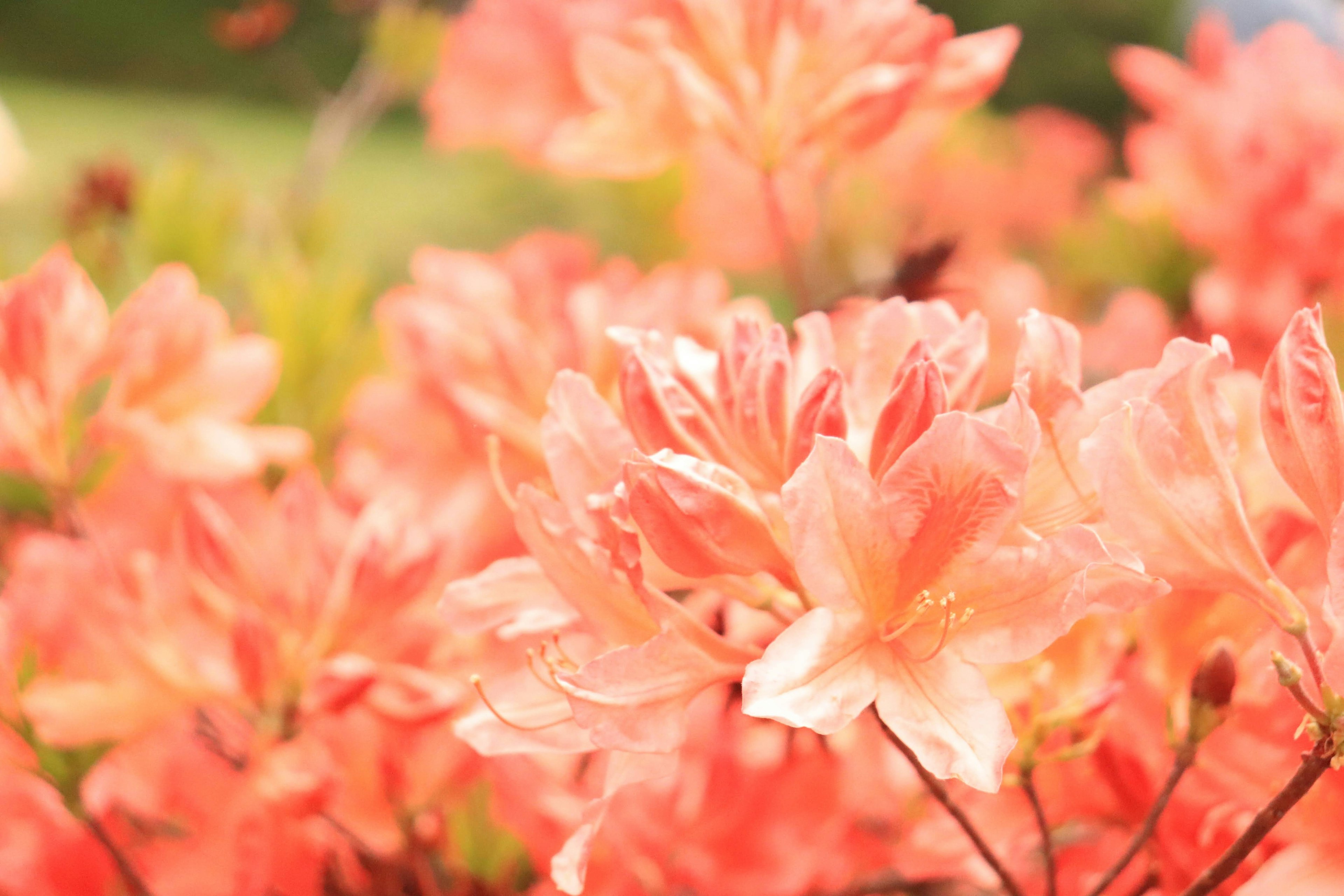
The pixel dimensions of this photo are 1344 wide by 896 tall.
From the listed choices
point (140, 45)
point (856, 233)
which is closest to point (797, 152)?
point (856, 233)

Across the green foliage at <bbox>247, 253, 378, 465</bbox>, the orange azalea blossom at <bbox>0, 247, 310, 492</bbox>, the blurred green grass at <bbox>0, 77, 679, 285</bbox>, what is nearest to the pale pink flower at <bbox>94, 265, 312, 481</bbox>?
the orange azalea blossom at <bbox>0, 247, 310, 492</bbox>

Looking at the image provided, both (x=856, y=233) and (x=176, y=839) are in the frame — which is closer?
(x=176, y=839)

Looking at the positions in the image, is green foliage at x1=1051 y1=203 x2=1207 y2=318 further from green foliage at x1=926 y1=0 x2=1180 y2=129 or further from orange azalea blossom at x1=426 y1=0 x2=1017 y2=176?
green foliage at x1=926 y1=0 x2=1180 y2=129

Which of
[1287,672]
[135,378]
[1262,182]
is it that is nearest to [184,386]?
[135,378]

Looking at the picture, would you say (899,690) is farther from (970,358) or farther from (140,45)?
(140,45)

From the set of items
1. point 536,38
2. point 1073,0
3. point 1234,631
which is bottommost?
point 1073,0

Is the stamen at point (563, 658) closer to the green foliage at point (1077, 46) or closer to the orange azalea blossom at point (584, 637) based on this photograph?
the orange azalea blossom at point (584, 637)

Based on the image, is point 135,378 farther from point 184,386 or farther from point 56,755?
point 56,755

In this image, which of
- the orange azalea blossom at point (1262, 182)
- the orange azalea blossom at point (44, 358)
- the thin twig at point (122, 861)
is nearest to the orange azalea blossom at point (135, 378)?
the orange azalea blossom at point (44, 358)
